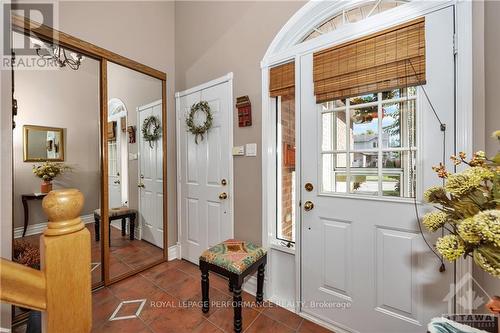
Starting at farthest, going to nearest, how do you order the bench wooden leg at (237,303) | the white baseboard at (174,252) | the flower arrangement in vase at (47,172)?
the white baseboard at (174,252), the flower arrangement in vase at (47,172), the bench wooden leg at (237,303)

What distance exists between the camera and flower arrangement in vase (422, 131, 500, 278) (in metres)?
0.65

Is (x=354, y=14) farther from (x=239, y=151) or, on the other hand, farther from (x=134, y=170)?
(x=134, y=170)

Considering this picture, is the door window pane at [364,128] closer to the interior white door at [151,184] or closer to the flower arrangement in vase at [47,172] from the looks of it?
the interior white door at [151,184]

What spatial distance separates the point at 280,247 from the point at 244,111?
4.31 ft

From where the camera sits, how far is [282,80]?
196 centimetres

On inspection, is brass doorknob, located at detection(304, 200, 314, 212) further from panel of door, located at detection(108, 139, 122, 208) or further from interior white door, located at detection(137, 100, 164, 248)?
panel of door, located at detection(108, 139, 122, 208)

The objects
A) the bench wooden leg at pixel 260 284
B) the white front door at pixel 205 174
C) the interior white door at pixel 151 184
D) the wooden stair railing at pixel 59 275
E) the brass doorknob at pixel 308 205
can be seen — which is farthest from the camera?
the interior white door at pixel 151 184

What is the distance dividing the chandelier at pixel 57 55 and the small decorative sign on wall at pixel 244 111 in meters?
1.56

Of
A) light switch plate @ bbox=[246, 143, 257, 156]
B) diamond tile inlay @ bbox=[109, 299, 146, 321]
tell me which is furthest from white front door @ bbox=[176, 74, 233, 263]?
diamond tile inlay @ bbox=[109, 299, 146, 321]

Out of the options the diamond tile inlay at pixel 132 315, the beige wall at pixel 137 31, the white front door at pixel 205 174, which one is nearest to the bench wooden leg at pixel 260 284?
the white front door at pixel 205 174

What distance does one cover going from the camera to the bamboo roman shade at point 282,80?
6.27ft

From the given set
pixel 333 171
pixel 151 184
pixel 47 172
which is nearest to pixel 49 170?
pixel 47 172

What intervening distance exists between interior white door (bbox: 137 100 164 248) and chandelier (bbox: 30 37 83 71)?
2.35 feet

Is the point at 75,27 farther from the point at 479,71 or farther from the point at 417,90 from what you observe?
the point at 479,71
